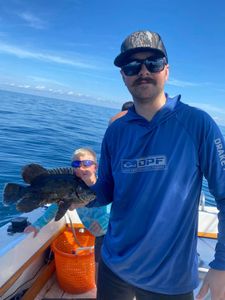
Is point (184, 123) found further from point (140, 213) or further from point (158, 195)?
point (140, 213)

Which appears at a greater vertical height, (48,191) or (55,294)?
(48,191)

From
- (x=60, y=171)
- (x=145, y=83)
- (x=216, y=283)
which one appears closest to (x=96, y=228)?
(x=60, y=171)

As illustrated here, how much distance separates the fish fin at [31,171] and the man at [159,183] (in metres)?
0.74

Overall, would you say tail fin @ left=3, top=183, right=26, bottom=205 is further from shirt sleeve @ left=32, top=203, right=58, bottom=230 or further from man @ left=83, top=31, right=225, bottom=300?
shirt sleeve @ left=32, top=203, right=58, bottom=230

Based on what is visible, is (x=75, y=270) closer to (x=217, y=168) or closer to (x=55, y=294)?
(x=55, y=294)

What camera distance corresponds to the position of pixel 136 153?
76.0 inches

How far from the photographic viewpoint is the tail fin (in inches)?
94.7

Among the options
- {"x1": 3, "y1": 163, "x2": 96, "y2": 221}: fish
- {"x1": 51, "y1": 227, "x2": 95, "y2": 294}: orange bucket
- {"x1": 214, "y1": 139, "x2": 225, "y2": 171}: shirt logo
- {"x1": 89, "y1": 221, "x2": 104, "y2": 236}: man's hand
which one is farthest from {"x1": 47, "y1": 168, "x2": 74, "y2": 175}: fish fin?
{"x1": 51, "y1": 227, "x2": 95, "y2": 294}: orange bucket

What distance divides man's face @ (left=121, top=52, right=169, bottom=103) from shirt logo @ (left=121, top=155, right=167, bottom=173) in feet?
1.24

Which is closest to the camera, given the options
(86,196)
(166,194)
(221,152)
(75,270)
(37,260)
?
(221,152)

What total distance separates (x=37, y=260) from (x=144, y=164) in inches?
111

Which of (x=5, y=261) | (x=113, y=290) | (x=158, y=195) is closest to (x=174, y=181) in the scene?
(x=158, y=195)

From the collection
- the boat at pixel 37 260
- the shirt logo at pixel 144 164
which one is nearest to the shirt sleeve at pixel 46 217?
the boat at pixel 37 260

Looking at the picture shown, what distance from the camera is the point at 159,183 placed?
182cm
